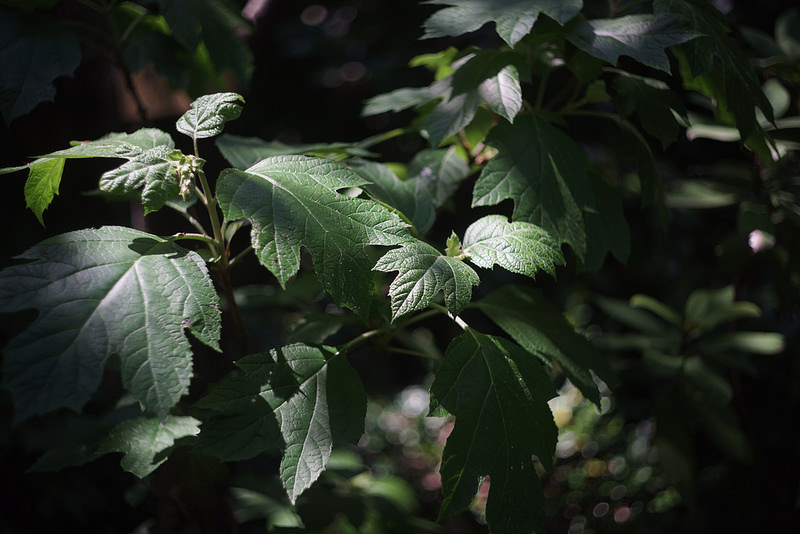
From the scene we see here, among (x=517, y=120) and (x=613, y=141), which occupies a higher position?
(x=517, y=120)

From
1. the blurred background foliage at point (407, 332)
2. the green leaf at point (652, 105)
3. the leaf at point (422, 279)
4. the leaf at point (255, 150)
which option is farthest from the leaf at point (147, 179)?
the green leaf at point (652, 105)

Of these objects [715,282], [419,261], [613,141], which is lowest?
[715,282]

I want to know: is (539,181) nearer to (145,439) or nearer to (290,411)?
(290,411)

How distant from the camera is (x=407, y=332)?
1.92 metres

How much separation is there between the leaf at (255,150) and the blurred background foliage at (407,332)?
29 cm

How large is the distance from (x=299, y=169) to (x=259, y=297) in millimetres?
726

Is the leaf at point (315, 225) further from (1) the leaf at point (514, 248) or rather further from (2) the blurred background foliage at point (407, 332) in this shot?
(2) the blurred background foliage at point (407, 332)

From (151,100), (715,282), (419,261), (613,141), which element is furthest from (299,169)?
(715,282)

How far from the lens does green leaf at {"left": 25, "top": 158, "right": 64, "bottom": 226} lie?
903 mm

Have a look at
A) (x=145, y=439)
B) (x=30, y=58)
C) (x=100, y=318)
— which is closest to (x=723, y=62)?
(x=100, y=318)

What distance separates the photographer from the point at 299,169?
92 cm

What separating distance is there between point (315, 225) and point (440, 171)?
1.64 feet

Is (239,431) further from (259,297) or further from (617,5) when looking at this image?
(617,5)

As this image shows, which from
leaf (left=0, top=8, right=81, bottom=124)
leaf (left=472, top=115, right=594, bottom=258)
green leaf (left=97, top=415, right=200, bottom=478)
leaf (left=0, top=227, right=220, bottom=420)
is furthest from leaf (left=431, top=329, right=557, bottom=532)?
leaf (left=0, top=8, right=81, bottom=124)
